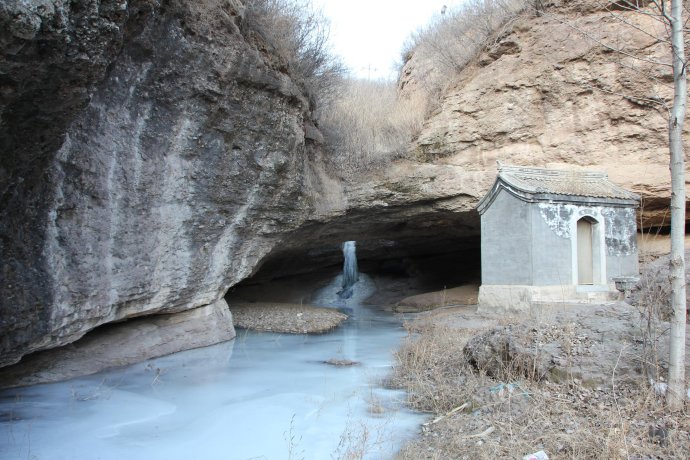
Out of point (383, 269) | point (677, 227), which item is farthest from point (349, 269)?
point (677, 227)

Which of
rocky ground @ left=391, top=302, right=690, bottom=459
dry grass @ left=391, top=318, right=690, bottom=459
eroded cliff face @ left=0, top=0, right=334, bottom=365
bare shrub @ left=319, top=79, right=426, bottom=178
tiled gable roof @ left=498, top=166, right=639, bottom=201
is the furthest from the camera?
bare shrub @ left=319, top=79, right=426, bottom=178

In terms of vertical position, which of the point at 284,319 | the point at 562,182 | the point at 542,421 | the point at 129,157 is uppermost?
the point at 562,182

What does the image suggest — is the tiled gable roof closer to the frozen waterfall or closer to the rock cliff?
the rock cliff

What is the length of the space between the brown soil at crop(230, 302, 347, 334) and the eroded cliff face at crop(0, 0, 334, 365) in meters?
2.66

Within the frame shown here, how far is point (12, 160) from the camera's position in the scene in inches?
152

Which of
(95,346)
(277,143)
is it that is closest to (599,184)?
(277,143)

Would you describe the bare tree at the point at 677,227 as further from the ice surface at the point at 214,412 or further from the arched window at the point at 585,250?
the arched window at the point at 585,250

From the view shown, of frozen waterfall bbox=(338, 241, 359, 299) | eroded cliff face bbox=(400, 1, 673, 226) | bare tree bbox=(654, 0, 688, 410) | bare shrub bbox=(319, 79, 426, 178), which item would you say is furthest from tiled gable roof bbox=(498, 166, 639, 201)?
frozen waterfall bbox=(338, 241, 359, 299)

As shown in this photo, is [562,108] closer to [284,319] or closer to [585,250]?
[585,250]

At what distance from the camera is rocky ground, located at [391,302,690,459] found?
3561 mm

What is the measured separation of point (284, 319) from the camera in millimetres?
12398

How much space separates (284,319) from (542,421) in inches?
355

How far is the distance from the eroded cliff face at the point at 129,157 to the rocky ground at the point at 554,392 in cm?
382

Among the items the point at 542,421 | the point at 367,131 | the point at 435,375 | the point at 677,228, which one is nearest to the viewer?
the point at 677,228
